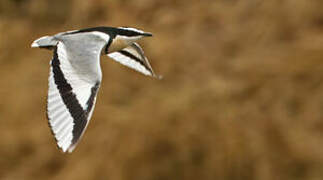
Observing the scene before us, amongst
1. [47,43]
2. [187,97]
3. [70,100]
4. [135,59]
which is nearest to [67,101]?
[70,100]

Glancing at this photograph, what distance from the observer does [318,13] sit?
4047mm

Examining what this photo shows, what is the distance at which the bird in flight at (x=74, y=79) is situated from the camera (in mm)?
1736

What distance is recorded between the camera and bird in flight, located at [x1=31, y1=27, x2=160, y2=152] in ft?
5.70

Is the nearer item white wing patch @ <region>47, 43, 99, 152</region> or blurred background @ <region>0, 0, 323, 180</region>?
white wing patch @ <region>47, 43, 99, 152</region>

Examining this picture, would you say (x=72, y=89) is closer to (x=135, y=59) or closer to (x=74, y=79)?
(x=74, y=79)

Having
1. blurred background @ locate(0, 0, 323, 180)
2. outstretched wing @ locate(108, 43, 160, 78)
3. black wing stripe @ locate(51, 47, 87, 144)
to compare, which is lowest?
blurred background @ locate(0, 0, 323, 180)

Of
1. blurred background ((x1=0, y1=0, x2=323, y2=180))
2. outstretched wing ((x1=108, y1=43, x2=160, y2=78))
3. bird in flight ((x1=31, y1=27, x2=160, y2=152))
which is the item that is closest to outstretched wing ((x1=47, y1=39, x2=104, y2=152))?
bird in flight ((x1=31, y1=27, x2=160, y2=152))

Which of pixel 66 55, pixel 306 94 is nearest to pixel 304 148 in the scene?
pixel 306 94

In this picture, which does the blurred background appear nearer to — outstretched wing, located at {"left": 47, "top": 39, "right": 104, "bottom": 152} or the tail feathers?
the tail feathers

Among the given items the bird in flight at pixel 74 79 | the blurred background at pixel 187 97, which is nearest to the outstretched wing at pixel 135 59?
the bird in flight at pixel 74 79

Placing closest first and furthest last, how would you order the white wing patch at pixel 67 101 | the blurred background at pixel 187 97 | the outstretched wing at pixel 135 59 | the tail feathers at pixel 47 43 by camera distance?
the white wing patch at pixel 67 101 < the tail feathers at pixel 47 43 < the outstretched wing at pixel 135 59 < the blurred background at pixel 187 97

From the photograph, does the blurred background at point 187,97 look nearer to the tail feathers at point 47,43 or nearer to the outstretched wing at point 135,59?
the outstretched wing at point 135,59

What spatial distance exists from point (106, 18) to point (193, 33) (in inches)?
15.6

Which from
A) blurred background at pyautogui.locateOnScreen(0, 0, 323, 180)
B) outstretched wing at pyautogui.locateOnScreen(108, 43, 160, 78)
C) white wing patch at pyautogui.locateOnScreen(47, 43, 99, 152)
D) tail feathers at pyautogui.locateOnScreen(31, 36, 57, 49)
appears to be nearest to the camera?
white wing patch at pyautogui.locateOnScreen(47, 43, 99, 152)
